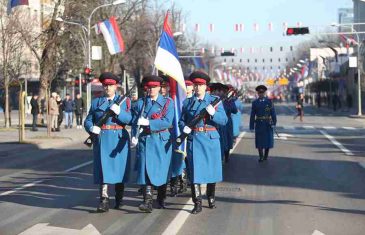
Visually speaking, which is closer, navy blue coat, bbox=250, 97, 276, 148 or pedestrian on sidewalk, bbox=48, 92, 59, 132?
navy blue coat, bbox=250, 97, 276, 148

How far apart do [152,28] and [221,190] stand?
46.8 metres

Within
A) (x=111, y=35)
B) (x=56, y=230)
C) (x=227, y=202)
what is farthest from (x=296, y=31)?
(x=56, y=230)

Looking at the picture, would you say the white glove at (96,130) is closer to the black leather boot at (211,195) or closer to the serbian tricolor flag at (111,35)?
the black leather boot at (211,195)

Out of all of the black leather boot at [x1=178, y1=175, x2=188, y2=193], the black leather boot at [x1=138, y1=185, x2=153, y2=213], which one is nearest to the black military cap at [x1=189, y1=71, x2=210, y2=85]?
the black leather boot at [x1=138, y1=185, x2=153, y2=213]

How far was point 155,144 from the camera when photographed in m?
8.92

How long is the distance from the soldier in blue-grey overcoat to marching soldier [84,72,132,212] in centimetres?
20

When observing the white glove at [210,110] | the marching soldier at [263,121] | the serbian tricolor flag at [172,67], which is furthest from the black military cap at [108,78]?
the marching soldier at [263,121]

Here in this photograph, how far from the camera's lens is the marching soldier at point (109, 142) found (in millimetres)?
8953

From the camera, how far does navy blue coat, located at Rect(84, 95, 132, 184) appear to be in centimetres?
895

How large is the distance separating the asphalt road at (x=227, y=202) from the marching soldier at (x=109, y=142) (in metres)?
0.49

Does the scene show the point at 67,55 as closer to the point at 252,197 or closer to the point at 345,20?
the point at 252,197

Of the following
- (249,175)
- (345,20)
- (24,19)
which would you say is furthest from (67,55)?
(345,20)

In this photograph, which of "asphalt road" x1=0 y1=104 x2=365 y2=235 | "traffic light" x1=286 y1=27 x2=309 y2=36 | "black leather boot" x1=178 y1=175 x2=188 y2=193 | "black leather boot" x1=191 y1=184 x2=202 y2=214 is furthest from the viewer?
"traffic light" x1=286 y1=27 x2=309 y2=36

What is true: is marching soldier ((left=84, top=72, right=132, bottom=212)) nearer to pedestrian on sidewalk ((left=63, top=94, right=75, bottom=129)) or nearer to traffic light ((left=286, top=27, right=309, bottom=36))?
pedestrian on sidewalk ((left=63, top=94, right=75, bottom=129))
